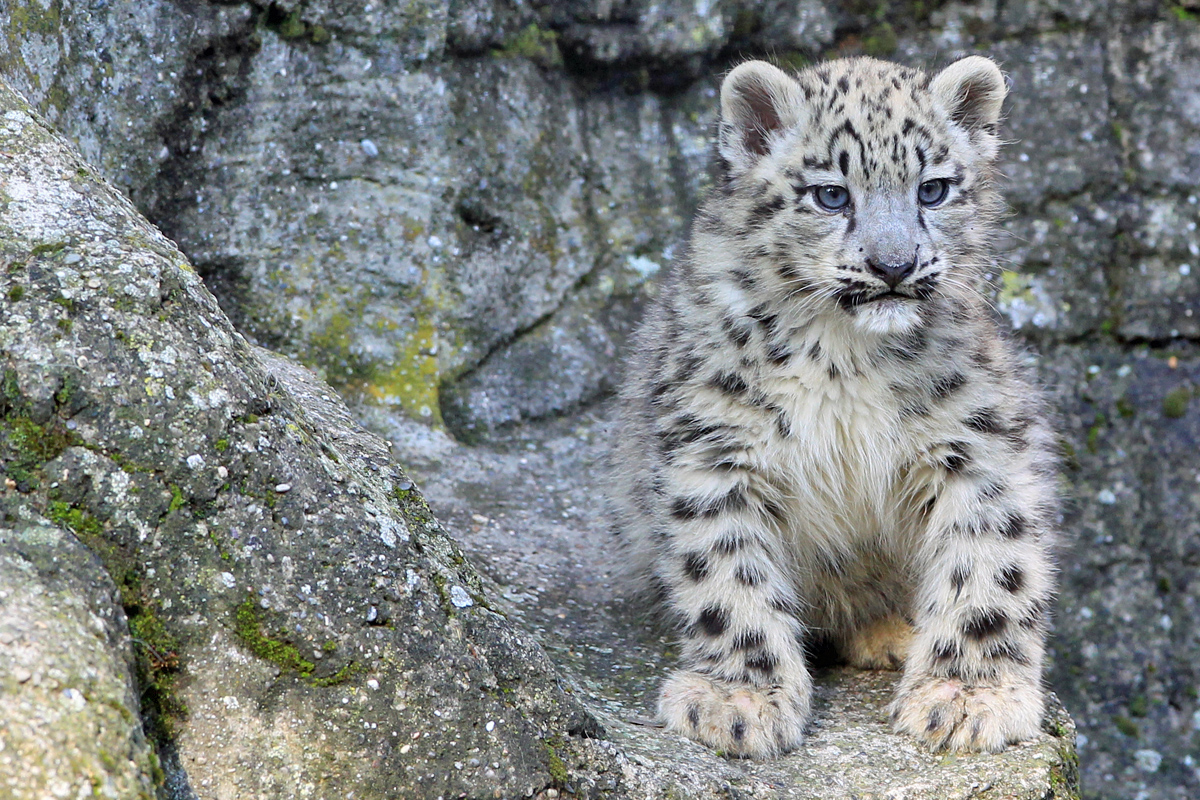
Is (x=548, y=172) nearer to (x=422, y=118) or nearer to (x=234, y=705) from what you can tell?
(x=422, y=118)

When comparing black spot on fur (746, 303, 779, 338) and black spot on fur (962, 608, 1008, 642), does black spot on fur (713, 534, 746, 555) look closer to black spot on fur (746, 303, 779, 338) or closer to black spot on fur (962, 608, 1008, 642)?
black spot on fur (746, 303, 779, 338)

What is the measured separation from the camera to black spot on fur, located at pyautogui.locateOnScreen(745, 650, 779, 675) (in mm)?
4387

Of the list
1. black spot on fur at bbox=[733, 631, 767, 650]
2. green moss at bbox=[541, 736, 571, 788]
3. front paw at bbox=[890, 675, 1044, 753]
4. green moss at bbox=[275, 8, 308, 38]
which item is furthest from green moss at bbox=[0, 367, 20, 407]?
green moss at bbox=[275, 8, 308, 38]

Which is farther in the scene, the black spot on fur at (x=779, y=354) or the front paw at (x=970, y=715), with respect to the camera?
the black spot on fur at (x=779, y=354)

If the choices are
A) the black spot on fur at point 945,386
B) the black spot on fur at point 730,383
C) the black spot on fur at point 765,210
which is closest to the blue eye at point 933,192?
the black spot on fur at point 765,210

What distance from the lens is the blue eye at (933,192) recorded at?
441 cm

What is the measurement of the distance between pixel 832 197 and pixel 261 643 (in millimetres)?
2450

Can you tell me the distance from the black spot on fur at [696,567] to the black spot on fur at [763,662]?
333 mm

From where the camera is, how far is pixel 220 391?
3.15 metres

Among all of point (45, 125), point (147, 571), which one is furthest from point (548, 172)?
point (147, 571)

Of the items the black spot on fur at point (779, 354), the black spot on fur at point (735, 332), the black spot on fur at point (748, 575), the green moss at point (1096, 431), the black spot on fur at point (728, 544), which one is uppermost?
the black spot on fur at point (735, 332)

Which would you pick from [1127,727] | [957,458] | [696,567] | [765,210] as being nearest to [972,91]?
[765,210]

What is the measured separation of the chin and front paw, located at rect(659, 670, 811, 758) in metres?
1.26

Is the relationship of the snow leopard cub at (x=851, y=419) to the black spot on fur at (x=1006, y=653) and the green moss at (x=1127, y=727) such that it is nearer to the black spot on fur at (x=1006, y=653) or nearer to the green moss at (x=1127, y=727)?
the black spot on fur at (x=1006, y=653)
